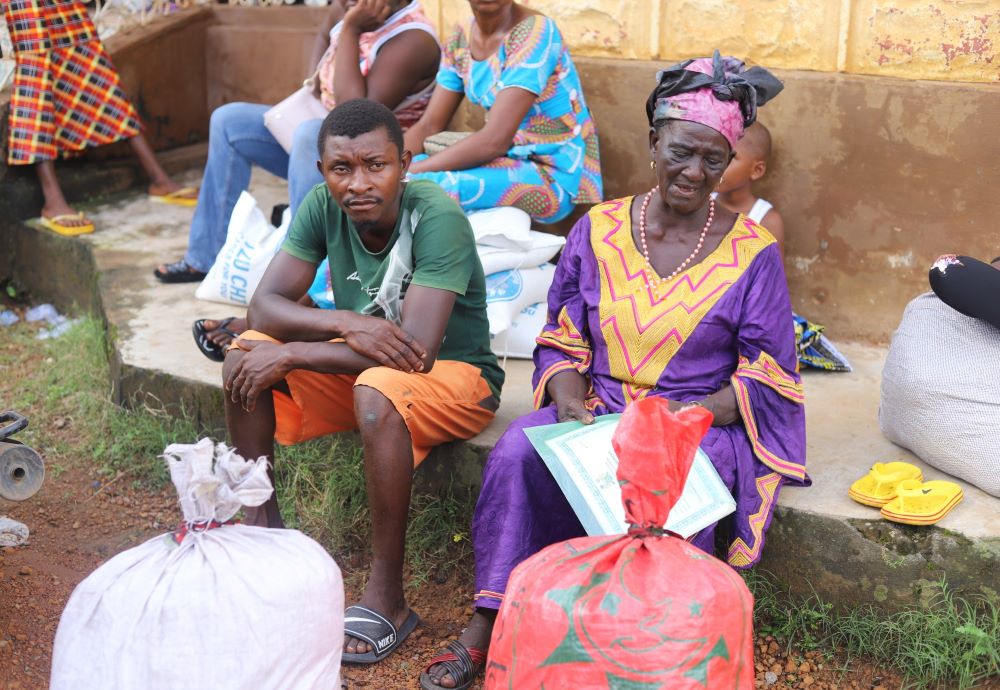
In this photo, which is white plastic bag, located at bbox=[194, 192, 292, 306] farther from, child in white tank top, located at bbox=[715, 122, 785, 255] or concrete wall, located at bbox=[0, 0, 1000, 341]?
child in white tank top, located at bbox=[715, 122, 785, 255]

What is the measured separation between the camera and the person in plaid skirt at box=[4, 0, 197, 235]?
225 inches

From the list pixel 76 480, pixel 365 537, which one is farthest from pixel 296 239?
pixel 76 480

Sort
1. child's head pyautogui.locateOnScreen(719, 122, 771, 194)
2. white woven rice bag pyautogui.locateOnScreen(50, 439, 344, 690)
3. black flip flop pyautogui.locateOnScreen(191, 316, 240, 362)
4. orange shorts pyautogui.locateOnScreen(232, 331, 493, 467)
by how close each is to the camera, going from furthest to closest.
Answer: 1. black flip flop pyautogui.locateOnScreen(191, 316, 240, 362)
2. child's head pyautogui.locateOnScreen(719, 122, 771, 194)
3. orange shorts pyautogui.locateOnScreen(232, 331, 493, 467)
4. white woven rice bag pyautogui.locateOnScreen(50, 439, 344, 690)

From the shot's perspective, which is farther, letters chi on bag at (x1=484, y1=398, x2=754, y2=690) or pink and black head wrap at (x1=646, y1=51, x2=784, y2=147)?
pink and black head wrap at (x1=646, y1=51, x2=784, y2=147)

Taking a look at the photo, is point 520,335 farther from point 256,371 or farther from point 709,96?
point 709,96

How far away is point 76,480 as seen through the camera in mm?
4113

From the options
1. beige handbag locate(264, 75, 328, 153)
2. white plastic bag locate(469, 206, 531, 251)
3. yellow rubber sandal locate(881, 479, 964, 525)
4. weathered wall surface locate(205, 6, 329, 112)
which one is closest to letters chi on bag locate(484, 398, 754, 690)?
yellow rubber sandal locate(881, 479, 964, 525)

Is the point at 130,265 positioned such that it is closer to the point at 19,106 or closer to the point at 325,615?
the point at 19,106

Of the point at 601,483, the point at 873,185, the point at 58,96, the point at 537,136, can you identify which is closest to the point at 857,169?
the point at 873,185

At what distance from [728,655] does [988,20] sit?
8.59 feet

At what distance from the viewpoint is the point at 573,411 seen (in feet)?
9.50

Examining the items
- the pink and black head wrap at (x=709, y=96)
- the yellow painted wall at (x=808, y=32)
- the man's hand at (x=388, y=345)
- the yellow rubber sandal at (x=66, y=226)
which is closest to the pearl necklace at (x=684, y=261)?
the pink and black head wrap at (x=709, y=96)

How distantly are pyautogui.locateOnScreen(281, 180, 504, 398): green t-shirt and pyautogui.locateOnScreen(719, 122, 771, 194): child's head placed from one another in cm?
114

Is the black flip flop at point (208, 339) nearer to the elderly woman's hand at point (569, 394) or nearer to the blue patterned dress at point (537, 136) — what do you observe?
the blue patterned dress at point (537, 136)
